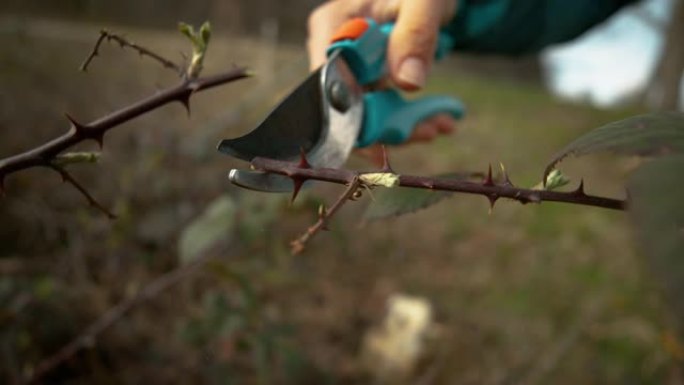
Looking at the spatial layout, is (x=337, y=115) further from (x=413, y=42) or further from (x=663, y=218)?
(x=663, y=218)

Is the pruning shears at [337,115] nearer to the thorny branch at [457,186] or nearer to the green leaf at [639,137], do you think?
the thorny branch at [457,186]

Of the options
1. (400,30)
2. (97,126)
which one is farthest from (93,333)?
(400,30)

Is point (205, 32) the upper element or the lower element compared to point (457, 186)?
upper

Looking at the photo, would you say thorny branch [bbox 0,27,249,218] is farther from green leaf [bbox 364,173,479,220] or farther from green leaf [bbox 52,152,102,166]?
green leaf [bbox 364,173,479,220]

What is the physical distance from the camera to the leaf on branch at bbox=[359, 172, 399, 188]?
0.40 m

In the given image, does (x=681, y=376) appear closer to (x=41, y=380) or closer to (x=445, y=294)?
(x=445, y=294)

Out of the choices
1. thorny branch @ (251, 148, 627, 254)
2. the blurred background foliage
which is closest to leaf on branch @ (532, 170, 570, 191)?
thorny branch @ (251, 148, 627, 254)

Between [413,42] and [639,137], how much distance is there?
0.47m

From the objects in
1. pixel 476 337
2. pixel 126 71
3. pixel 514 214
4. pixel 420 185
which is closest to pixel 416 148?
pixel 514 214

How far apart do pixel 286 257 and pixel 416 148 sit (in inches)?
82.3

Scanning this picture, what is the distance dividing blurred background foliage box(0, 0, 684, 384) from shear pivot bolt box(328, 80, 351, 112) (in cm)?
20

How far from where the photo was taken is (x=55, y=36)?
351cm

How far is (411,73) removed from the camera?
2.51 ft

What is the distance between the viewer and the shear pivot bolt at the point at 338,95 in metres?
0.67
